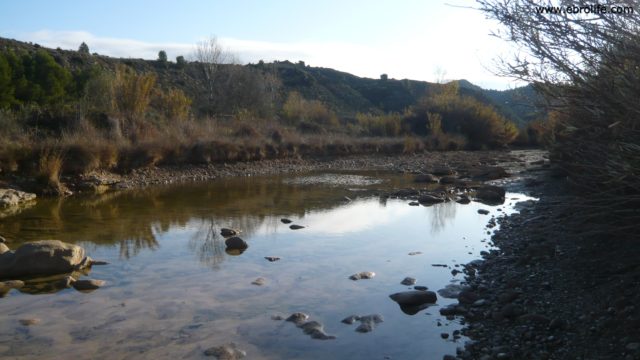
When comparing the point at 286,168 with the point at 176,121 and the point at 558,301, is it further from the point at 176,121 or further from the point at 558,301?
the point at 558,301

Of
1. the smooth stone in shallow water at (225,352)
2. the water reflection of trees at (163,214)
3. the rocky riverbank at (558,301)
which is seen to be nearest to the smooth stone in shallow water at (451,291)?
the rocky riverbank at (558,301)

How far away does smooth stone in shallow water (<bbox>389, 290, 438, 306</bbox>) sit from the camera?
7.72 m

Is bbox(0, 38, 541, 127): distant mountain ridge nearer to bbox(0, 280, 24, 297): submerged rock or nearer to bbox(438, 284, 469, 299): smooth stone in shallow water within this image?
bbox(438, 284, 469, 299): smooth stone in shallow water

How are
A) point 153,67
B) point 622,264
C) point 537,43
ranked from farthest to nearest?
point 153,67 → point 622,264 → point 537,43

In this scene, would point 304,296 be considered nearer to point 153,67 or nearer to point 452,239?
point 452,239

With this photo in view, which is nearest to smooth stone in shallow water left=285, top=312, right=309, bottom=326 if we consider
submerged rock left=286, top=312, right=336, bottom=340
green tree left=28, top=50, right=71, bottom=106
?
submerged rock left=286, top=312, right=336, bottom=340

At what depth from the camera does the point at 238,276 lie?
30.4ft

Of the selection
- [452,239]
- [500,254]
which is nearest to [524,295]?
[500,254]

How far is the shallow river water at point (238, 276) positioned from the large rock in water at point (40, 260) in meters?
0.46

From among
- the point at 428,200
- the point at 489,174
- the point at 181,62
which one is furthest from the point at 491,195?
the point at 181,62

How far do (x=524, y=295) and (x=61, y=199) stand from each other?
14.6 m

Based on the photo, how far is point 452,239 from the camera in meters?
12.3

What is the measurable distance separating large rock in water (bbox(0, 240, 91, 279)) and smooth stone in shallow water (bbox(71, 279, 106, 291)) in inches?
31.9

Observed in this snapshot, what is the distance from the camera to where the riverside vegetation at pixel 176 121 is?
19.9m
